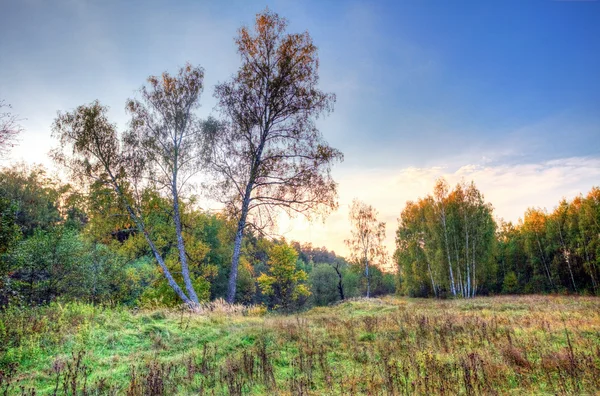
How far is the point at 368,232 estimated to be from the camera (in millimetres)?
36531

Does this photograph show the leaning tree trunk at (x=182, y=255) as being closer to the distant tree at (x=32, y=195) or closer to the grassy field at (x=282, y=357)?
the grassy field at (x=282, y=357)

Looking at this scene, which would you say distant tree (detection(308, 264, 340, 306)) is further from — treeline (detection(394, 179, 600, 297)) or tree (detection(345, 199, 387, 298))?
tree (detection(345, 199, 387, 298))

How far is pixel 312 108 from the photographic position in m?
14.1

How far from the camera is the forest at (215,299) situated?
4762mm

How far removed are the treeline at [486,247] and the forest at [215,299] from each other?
299 cm

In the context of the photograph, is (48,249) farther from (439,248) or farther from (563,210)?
(563,210)

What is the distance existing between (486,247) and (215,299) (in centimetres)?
3370

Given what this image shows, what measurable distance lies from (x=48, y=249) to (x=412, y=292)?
48129mm

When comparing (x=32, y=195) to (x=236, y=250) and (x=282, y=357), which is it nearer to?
(x=236, y=250)

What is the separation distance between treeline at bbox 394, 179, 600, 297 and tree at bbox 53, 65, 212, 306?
30218 mm

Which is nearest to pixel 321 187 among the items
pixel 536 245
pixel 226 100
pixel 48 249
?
pixel 226 100

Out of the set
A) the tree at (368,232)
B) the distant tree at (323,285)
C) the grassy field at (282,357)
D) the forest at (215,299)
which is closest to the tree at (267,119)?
the forest at (215,299)

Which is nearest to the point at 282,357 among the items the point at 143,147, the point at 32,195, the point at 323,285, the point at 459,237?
the point at 143,147

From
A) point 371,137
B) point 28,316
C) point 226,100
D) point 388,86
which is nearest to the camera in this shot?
point 28,316
